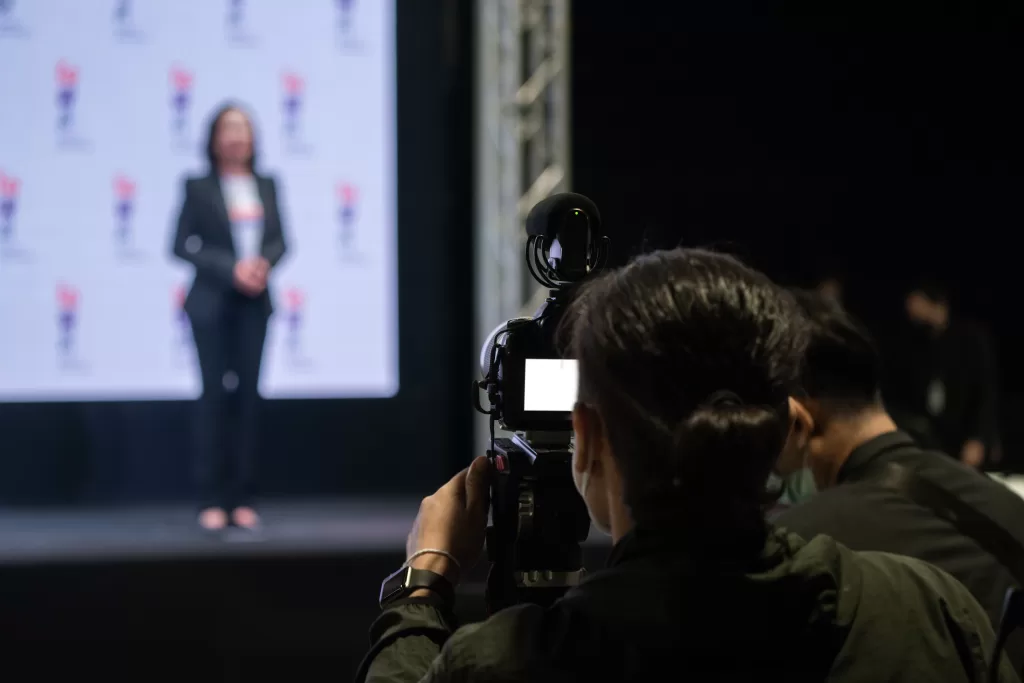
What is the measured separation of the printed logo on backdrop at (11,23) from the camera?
12.1 feet

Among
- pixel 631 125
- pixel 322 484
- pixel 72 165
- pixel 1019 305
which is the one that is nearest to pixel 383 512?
pixel 322 484

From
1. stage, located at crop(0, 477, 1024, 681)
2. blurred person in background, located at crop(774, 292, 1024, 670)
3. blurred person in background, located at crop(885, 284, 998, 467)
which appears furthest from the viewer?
blurred person in background, located at crop(885, 284, 998, 467)

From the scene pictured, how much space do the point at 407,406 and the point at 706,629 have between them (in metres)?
3.67

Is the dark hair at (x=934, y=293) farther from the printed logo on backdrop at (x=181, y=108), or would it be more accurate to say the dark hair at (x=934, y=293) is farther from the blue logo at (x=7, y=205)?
the blue logo at (x=7, y=205)

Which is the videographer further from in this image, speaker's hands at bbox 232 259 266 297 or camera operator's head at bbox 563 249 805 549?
speaker's hands at bbox 232 259 266 297

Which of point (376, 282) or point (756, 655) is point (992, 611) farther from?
point (376, 282)

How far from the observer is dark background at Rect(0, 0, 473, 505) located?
4.02 metres

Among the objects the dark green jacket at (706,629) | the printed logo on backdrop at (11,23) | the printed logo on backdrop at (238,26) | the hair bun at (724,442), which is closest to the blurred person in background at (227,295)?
the printed logo on backdrop at (238,26)

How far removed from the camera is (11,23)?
3.69 metres

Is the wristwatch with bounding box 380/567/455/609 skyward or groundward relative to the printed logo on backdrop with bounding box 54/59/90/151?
groundward

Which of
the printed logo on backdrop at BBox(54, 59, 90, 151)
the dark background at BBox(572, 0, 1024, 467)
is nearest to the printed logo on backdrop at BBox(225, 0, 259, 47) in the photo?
the printed logo on backdrop at BBox(54, 59, 90, 151)

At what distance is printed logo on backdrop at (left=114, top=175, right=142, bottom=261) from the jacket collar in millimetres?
2926

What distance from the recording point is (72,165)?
371 cm

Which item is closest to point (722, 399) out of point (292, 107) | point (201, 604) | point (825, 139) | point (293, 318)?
point (201, 604)
